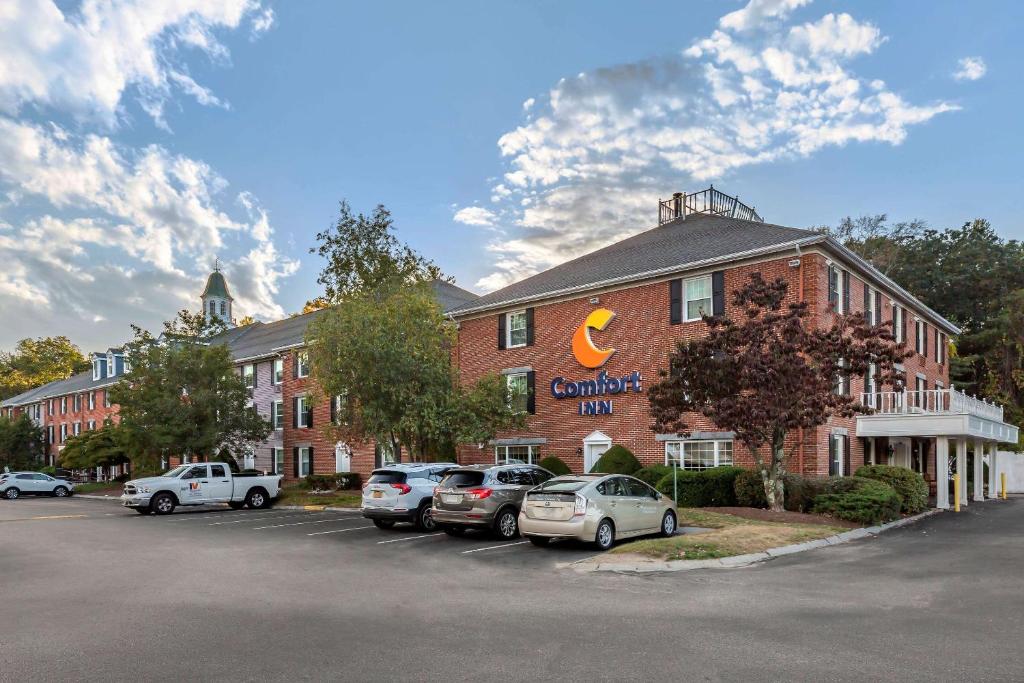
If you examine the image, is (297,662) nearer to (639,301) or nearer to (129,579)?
(129,579)

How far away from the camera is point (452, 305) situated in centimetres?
4188

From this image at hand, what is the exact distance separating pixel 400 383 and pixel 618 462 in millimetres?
8082

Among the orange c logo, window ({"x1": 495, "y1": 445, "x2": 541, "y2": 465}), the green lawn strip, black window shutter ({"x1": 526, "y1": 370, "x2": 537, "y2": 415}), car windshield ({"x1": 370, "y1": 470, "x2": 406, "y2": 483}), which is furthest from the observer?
black window shutter ({"x1": 526, "y1": 370, "x2": 537, "y2": 415})

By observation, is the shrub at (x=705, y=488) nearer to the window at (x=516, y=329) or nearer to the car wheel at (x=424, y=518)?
the car wheel at (x=424, y=518)

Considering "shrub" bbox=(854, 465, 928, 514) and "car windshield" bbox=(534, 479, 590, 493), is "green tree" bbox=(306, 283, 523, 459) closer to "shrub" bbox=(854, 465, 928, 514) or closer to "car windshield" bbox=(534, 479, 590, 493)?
"car windshield" bbox=(534, 479, 590, 493)

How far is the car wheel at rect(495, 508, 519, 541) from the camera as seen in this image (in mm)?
16906

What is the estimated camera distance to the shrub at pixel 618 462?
25.5 meters

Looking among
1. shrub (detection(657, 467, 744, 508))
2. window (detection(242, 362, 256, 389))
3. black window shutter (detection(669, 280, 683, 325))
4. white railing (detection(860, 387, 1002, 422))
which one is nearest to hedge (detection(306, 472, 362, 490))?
window (detection(242, 362, 256, 389))

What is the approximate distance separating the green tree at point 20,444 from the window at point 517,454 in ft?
181

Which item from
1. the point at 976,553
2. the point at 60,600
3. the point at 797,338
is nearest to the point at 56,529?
the point at 60,600

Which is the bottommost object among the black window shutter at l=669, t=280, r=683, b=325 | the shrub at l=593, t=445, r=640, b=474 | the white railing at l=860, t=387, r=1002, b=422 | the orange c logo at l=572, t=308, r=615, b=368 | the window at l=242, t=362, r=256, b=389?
the shrub at l=593, t=445, r=640, b=474

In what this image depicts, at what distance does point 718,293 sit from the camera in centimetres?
2522

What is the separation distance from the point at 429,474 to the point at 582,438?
10379 millimetres

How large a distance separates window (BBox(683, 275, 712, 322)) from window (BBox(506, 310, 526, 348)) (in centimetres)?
762
